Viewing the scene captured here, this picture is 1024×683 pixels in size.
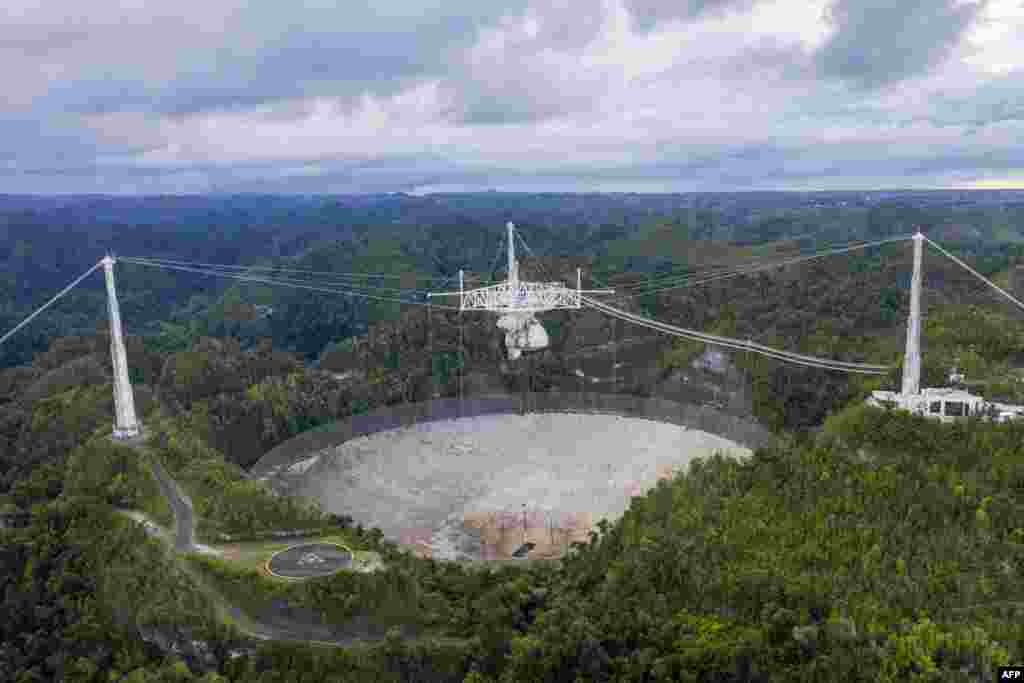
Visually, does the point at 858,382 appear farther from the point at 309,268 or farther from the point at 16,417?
the point at 309,268

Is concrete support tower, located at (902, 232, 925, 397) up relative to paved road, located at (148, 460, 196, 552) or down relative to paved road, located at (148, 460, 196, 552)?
up

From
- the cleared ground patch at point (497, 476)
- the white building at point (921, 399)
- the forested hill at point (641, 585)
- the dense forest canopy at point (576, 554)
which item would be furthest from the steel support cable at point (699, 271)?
the forested hill at point (641, 585)

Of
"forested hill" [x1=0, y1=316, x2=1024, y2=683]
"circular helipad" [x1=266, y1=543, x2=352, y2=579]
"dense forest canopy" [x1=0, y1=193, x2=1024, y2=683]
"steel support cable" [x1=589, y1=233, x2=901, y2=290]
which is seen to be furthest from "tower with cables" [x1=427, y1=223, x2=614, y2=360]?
"steel support cable" [x1=589, y1=233, x2=901, y2=290]

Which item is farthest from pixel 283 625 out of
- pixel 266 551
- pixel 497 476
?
pixel 497 476

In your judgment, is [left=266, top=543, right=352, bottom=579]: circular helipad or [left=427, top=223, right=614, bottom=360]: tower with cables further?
[left=427, top=223, right=614, bottom=360]: tower with cables

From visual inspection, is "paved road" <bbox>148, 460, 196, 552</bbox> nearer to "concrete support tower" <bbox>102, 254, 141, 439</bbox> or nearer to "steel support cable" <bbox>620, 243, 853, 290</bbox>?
"concrete support tower" <bbox>102, 254, 141, 439</bbox>

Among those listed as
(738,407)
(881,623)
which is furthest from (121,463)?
(738,407)

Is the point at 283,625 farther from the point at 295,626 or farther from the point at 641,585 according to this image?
the point at 641,585
